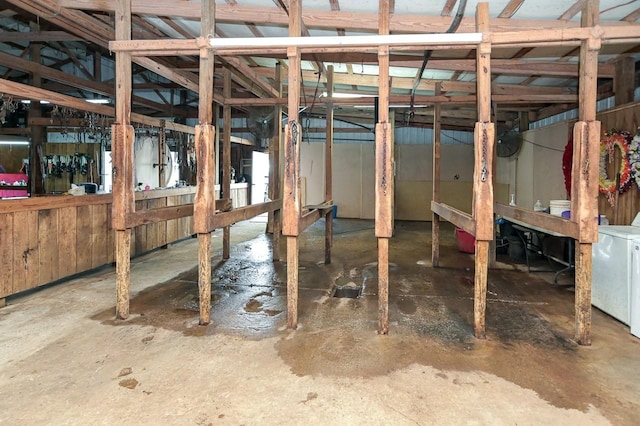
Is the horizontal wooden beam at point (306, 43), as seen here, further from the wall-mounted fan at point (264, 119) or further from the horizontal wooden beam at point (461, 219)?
the wall-mounted fan at point (264, 119)

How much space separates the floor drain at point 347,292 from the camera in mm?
4004

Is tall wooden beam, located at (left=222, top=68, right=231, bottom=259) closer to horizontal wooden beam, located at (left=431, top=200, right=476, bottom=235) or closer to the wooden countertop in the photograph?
the wooden countertop

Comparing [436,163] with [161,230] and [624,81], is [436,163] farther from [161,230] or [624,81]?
[161,230]

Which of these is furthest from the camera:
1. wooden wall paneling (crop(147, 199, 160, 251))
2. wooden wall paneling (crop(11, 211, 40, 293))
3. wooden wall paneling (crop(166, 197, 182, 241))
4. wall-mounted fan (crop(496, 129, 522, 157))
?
wall-mounted fan (crop(496, 129, 522, 157))

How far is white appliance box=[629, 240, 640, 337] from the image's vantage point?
293cm

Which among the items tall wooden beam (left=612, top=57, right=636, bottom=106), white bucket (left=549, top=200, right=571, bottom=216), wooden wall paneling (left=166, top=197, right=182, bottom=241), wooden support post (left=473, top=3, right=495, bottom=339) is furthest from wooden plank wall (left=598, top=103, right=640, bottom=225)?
wooden wall paneling (left=166, top=197, right=182, bottom=241)

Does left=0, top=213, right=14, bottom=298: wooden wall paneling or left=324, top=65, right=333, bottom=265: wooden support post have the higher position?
left=324, top=65, right=333, bottom=265: wooden support post

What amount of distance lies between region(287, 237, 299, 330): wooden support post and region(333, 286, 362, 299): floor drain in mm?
1008

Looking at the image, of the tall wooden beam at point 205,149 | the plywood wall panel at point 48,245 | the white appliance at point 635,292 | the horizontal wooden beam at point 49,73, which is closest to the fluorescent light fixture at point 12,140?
the horizontal wooden beam at point 49,73

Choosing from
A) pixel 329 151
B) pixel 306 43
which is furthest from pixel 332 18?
pixel 329 151

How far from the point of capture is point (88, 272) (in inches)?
187

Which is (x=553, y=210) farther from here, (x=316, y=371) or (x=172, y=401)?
(x=172, y=401)

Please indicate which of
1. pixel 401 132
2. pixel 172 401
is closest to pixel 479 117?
Result: pixel 172 401

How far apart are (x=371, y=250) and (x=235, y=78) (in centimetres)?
348
